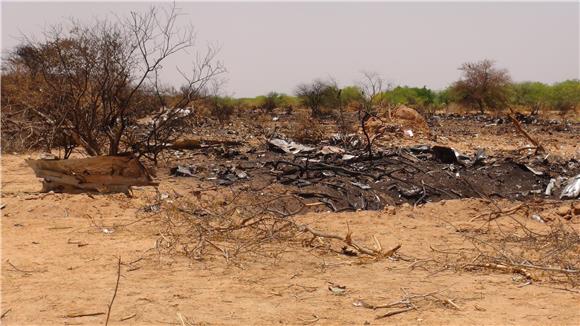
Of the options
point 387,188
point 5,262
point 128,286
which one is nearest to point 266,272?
point 128,286

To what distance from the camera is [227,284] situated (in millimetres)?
3977

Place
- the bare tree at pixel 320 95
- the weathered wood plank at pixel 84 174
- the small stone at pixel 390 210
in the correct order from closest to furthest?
1. the small stone at pixel 390 210
2. the weathered wood plank at pixel 84 174
3. the bare tree at pixel 320 95

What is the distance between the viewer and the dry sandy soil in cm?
330

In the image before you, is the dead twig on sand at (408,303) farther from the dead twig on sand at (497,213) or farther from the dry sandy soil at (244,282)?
the dead twig on sand at (497,213)

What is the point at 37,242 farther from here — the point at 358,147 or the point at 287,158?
the point at 358,147

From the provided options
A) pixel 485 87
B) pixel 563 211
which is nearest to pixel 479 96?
pixel 485 87

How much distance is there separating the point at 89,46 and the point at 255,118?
13630 millimetres

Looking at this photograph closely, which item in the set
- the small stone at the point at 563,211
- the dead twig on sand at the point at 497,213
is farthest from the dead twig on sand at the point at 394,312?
the small stone at the point at 563,211

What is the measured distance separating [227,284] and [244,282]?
13 cm

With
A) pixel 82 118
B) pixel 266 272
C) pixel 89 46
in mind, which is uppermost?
pixel 89 46

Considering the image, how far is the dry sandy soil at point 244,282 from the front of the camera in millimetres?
3305

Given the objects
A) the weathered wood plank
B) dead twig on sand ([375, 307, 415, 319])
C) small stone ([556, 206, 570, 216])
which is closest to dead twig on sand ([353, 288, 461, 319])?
dead twig on sand ([375, 307, 415, 319])

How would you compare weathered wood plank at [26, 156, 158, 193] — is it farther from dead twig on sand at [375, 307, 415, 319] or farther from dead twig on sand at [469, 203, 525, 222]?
dead twig on sand at [375, 307, 415, 319]

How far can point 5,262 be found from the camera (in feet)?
14.9
